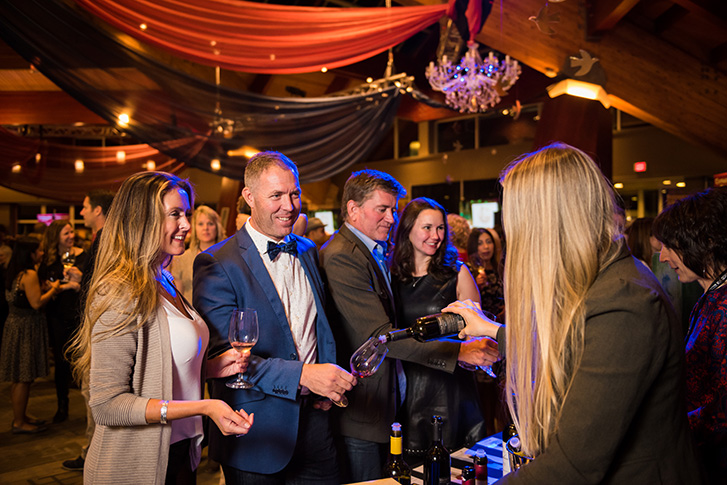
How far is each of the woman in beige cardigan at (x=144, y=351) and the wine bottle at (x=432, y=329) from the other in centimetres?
50

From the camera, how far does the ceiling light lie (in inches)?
161

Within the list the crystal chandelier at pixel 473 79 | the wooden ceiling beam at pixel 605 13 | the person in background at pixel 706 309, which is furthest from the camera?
the crystal chandelier at pixel 473 79

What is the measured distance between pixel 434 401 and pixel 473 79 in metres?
5.18

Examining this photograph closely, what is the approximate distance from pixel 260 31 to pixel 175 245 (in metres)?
1.71

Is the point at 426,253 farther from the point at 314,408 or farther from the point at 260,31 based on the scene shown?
the point at 260,31

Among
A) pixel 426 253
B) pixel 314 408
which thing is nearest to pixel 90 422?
pixel 314 408

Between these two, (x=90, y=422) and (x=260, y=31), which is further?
(x=90, y=422)

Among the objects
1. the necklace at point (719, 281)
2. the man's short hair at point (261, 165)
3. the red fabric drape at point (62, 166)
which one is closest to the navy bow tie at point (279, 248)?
the man's short hair at point (261, 165)

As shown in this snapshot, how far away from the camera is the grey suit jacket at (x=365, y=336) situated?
2.14m

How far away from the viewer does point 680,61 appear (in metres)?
4.57

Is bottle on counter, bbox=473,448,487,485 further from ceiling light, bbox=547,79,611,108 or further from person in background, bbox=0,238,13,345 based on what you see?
person in background, bbox=0,238,13,345

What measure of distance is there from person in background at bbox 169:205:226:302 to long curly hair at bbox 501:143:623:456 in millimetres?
3575

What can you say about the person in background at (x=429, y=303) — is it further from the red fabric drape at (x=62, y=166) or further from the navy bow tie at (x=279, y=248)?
the red fabric drape at (x=62, y=166)

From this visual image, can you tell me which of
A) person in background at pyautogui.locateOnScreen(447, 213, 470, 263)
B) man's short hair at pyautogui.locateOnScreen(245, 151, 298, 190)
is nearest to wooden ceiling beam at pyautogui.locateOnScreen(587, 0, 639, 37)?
Result: person in background at pyautogui.locateOnScreen(447, 213, 470, 263)
